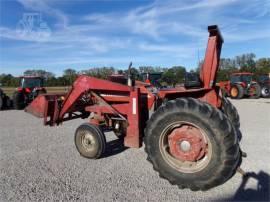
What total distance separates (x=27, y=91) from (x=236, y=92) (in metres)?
13.8

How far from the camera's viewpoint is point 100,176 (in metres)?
4.42

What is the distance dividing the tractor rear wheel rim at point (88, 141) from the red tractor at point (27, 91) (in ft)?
35.1

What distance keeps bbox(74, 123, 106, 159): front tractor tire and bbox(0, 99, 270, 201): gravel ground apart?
0.14 m

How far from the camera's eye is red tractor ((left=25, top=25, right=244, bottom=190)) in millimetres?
3645

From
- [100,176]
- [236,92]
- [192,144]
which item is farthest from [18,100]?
[236,92]

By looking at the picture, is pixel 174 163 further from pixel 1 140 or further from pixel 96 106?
pixel 1 140

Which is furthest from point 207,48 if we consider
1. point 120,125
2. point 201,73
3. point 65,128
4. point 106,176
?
point 65,128

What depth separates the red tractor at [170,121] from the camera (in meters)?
3.64

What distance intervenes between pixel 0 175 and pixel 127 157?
2.15 metres

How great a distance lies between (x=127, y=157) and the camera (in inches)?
211

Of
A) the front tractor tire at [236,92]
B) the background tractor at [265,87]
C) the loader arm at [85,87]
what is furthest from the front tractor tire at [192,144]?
the background tractor at [265,87]

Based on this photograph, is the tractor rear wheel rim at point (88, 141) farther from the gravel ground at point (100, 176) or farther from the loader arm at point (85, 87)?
the loader arm at point (85, 87)

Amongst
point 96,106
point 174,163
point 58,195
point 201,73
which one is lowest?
point 58,195

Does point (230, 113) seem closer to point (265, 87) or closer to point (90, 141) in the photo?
point (90, 141)
